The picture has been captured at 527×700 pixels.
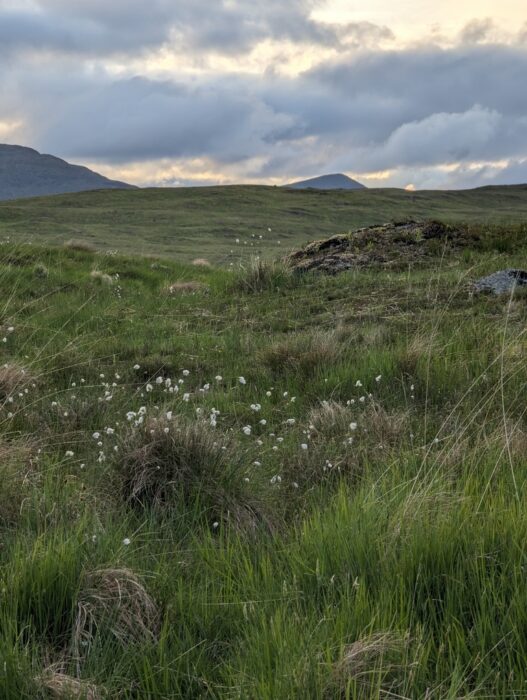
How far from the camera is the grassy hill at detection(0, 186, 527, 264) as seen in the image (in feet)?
125

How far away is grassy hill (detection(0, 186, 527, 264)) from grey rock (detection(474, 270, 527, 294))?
56.0 feet

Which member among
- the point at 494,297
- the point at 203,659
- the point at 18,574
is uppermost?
the point at 494,297

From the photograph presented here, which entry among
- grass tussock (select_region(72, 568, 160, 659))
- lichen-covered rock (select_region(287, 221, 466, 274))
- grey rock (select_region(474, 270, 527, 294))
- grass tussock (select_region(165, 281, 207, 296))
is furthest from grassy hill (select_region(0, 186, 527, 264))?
grass tussock (select_region(72, 568, 160, 659))

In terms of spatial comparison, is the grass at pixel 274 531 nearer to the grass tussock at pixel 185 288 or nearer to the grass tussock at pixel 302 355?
the grass tussock at pixel 302 355

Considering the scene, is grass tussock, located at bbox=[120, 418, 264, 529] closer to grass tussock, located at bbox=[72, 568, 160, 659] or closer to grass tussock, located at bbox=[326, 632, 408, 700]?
grass tussock, located at bbox=[72, 568, 160, 659]

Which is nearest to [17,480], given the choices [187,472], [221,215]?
[187,472]

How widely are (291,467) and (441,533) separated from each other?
1.47 meters

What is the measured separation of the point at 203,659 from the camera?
190cm

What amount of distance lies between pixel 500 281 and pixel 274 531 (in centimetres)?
671

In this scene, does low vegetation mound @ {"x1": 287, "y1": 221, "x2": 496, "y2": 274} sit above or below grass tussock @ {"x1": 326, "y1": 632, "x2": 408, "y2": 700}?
above

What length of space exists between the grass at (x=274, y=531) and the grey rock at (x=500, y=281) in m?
2.09

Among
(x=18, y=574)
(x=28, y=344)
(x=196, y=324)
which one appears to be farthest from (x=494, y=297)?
(x=18, y=574)

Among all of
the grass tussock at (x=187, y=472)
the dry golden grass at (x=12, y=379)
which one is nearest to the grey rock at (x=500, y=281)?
the grass tussock at (x=187, y=472)

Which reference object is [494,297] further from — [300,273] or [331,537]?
[331,537]
